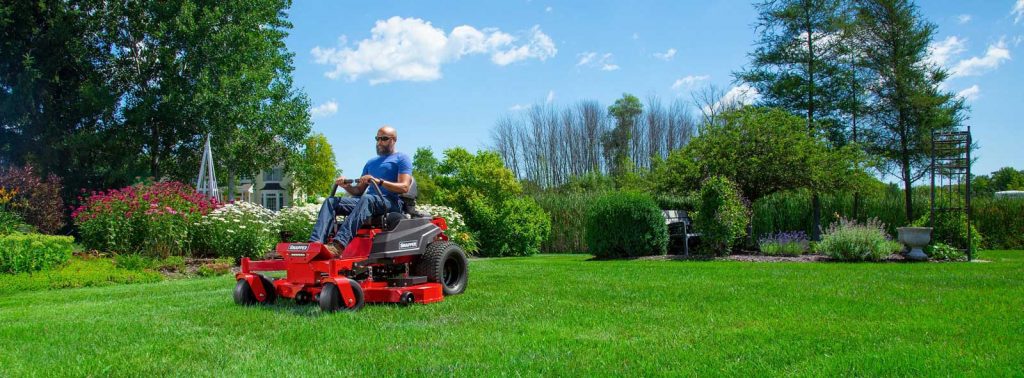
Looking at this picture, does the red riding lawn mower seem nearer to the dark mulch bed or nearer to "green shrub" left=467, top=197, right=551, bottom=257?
the dark mulch bed

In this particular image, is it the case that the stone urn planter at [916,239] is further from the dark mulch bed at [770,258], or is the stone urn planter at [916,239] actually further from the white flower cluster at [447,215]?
the white flower cluster at [447,215]

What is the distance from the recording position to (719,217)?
13.5 metres

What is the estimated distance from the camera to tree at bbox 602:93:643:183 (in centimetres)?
3853

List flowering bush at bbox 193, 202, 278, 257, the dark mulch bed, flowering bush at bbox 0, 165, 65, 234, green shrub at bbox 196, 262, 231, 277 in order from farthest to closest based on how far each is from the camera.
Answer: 1. flowering bush at bbox 0, 165, 65, 234
2. the dark mulch bed
3. flowering bush at bbox 193, 202, 278, 257
4. green shrub at bbox 196, 262, 231, 277

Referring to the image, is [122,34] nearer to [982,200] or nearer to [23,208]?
[23,208]

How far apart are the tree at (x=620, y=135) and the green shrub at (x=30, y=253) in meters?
30.6

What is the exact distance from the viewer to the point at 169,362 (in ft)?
12.3

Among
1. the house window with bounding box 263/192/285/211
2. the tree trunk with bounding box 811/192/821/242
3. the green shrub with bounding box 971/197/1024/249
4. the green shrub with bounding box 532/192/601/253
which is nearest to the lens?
the tree trunk with bounding box 811/192/821/242

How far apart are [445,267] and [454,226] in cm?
853

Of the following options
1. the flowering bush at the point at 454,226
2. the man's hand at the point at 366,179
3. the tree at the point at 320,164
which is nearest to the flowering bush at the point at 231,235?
the flowering bush at the point at 454,226

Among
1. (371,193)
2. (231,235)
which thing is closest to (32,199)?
(231,235)

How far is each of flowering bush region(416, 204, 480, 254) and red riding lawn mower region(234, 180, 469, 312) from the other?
26.5 ft

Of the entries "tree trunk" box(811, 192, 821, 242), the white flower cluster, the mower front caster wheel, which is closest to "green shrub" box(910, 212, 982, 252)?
"tree trunk" box(811, 192, 821, 242)

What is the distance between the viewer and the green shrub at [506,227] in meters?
17.7
